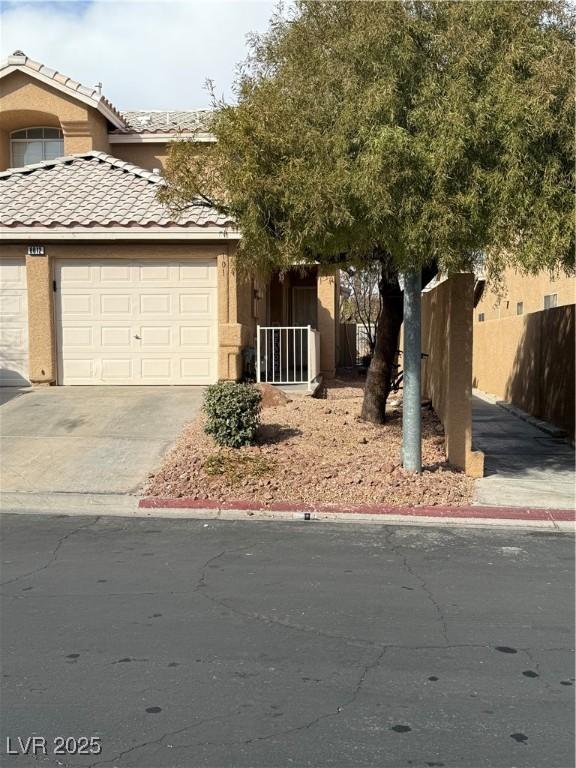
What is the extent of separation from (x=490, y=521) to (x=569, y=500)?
131 centimetres

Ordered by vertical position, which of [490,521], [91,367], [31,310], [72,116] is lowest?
[490,521]

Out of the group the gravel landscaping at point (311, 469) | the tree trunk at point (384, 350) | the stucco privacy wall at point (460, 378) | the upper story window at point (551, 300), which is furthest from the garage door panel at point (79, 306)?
the upper story window at point (551, 300)

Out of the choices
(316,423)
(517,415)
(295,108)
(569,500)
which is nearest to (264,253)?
(295,108)

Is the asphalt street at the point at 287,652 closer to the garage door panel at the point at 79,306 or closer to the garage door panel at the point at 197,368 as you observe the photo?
the garage door panel at the point at 197,368

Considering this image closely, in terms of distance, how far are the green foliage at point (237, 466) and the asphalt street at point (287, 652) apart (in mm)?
2053

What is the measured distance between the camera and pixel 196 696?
4.10 meters

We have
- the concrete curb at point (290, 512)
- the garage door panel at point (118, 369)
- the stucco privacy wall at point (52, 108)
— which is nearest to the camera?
the concrete curb at point (290, 512)

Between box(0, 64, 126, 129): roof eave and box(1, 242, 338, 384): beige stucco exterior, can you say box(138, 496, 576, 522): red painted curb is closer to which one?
box(1, 242, 338, 384): beige stucco exterior

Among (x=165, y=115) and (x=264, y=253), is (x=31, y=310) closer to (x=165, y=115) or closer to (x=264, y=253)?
(x=264, y=253)

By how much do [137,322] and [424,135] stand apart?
8.54 meters

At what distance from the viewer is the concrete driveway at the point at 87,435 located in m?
9.83

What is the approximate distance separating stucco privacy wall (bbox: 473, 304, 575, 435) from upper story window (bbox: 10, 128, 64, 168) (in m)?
13.2

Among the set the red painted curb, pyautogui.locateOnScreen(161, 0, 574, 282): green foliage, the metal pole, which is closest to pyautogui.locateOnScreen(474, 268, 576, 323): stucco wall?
the metal pole

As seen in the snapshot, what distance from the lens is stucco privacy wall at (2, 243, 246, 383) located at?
14.7 meters
